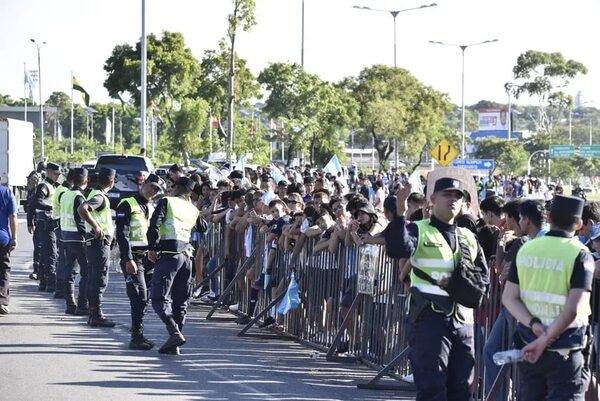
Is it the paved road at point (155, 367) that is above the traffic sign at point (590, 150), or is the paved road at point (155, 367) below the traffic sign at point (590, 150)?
below

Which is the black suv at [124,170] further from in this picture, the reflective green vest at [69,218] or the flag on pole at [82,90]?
the flag on pole at [82,90]

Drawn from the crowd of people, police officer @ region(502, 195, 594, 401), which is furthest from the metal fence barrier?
police officer @ region(502, 195, 594, 401)

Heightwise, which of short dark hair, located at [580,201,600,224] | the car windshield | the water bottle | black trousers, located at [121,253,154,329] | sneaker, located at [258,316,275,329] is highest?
the car windshield

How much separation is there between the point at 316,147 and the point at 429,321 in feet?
200

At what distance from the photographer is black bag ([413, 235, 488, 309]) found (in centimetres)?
773

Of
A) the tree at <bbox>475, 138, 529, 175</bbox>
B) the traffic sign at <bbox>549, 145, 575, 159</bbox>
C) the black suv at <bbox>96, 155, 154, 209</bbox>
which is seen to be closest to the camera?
the black suv at <bbox>96, 155, 154, 209</bbox>

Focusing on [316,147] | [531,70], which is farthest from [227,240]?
Answer: [531,70]

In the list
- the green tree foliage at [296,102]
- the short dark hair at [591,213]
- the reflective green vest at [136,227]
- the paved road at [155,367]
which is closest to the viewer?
the paved road at [155,367]

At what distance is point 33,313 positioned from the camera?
599 inches

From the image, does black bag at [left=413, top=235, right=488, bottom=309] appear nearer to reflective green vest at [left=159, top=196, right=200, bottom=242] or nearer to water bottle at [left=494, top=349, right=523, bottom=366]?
water bottle at [left=494, top=349, right=523, bottom=366]

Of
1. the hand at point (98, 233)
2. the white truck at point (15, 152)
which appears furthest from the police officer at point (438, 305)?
the white truck at point (15, 152)

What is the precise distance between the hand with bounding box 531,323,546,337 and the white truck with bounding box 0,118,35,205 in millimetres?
36863

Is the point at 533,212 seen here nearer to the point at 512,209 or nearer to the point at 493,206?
the point at 512,209

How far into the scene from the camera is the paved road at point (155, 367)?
396 inches
